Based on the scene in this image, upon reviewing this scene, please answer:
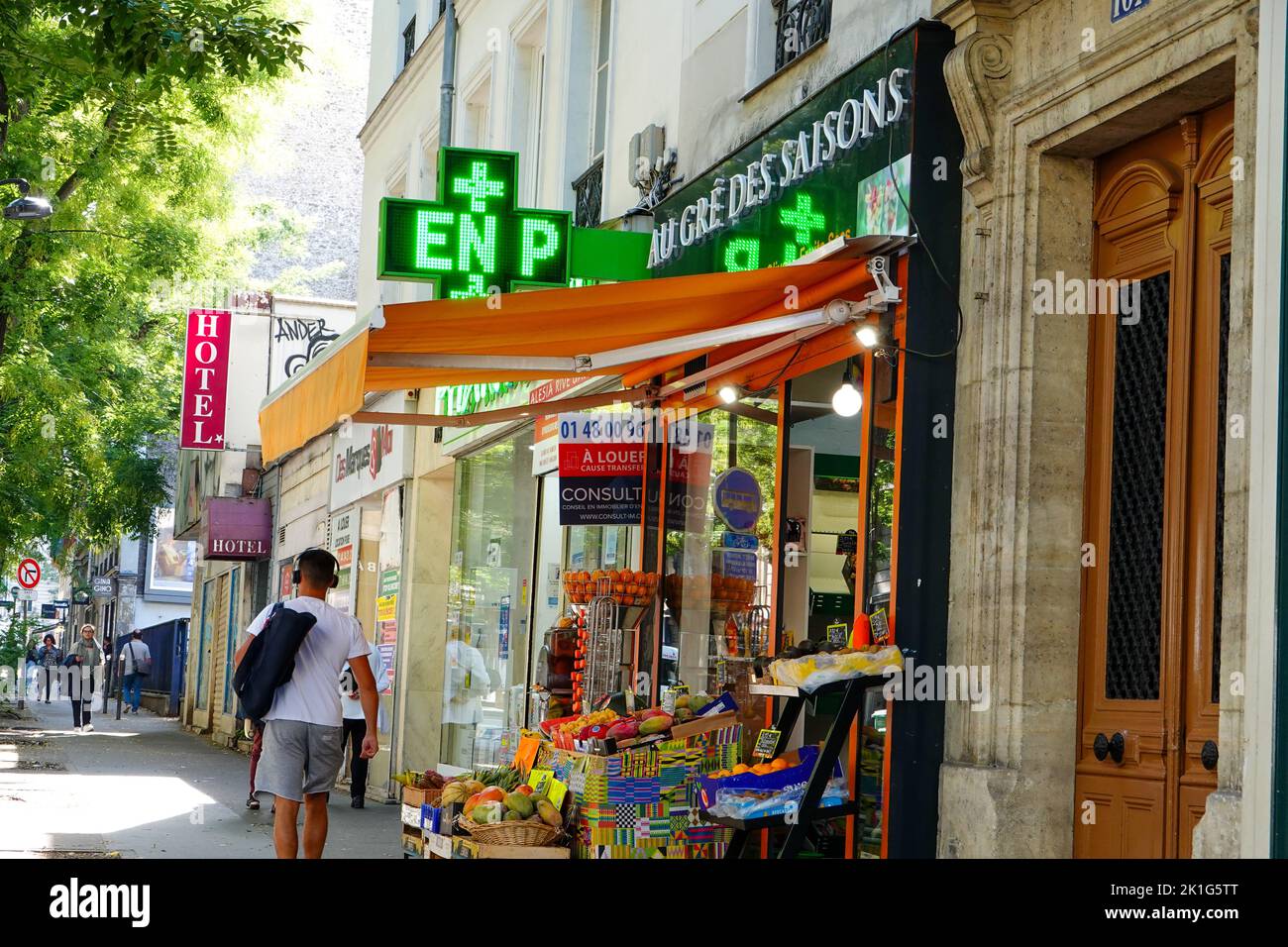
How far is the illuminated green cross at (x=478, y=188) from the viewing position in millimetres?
9992

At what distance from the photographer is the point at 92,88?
1481 cm

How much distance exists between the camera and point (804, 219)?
8.54 m

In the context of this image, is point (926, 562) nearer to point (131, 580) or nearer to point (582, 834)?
point (582, 834)

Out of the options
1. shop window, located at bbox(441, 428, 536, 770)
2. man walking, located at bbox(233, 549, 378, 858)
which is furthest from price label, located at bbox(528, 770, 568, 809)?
shop window, located at bbox(441, 428, 536, 770)

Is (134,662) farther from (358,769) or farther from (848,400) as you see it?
(848,400)

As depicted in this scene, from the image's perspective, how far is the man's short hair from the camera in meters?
8.57

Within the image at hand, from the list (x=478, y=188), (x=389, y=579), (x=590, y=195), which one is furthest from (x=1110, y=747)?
(x=389, y=579)

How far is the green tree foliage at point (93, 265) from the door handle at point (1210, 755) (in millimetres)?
11278

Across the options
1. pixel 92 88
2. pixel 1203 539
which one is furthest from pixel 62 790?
pixel 1203 539

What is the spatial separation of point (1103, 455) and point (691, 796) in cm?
279

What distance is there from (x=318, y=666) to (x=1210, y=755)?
454 cm

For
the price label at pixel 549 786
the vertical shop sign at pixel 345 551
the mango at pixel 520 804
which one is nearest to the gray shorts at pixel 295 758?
the mango at pixel 520 804

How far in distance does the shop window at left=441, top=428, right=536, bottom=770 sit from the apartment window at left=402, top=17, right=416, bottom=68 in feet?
20.2

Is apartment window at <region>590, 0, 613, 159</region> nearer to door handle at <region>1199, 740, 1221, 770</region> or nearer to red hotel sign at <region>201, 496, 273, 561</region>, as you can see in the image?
door handle at <region>1199, 740, 1221, 770</region>
